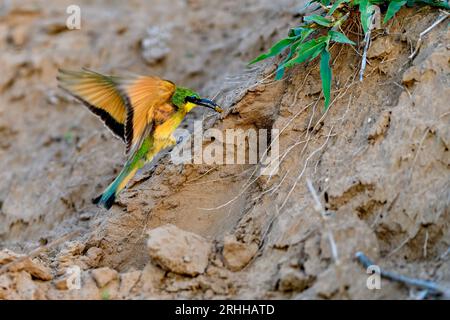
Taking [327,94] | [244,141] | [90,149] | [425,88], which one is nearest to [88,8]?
[90,149]

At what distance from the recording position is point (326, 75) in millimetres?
3166

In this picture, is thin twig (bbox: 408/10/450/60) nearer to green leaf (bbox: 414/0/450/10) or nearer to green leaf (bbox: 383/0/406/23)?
green leaf (bbox: 414/0/450/10)

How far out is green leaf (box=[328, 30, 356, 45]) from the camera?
3162 millimetres

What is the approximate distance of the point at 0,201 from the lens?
14.8 ft

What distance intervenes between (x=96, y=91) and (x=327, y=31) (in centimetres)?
131

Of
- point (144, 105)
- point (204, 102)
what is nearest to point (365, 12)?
point (204, 102)

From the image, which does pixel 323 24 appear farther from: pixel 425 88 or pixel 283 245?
pixel 283 245

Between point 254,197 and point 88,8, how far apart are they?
361cm

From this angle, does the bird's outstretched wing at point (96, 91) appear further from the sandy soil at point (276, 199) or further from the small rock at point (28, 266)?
the small rock at point (28, 266)

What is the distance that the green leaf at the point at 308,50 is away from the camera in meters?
3.22

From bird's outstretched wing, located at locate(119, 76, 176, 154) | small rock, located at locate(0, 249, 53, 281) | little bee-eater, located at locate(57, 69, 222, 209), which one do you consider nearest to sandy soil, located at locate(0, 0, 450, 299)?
small rock, located at locate(0, 249, 53, 281)

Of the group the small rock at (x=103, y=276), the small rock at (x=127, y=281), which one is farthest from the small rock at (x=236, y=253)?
the small rock at (x=103, y=276)

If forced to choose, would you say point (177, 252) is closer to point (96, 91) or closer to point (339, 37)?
point (96, 91)

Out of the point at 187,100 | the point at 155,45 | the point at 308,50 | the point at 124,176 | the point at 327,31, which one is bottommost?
the point at 124,176
